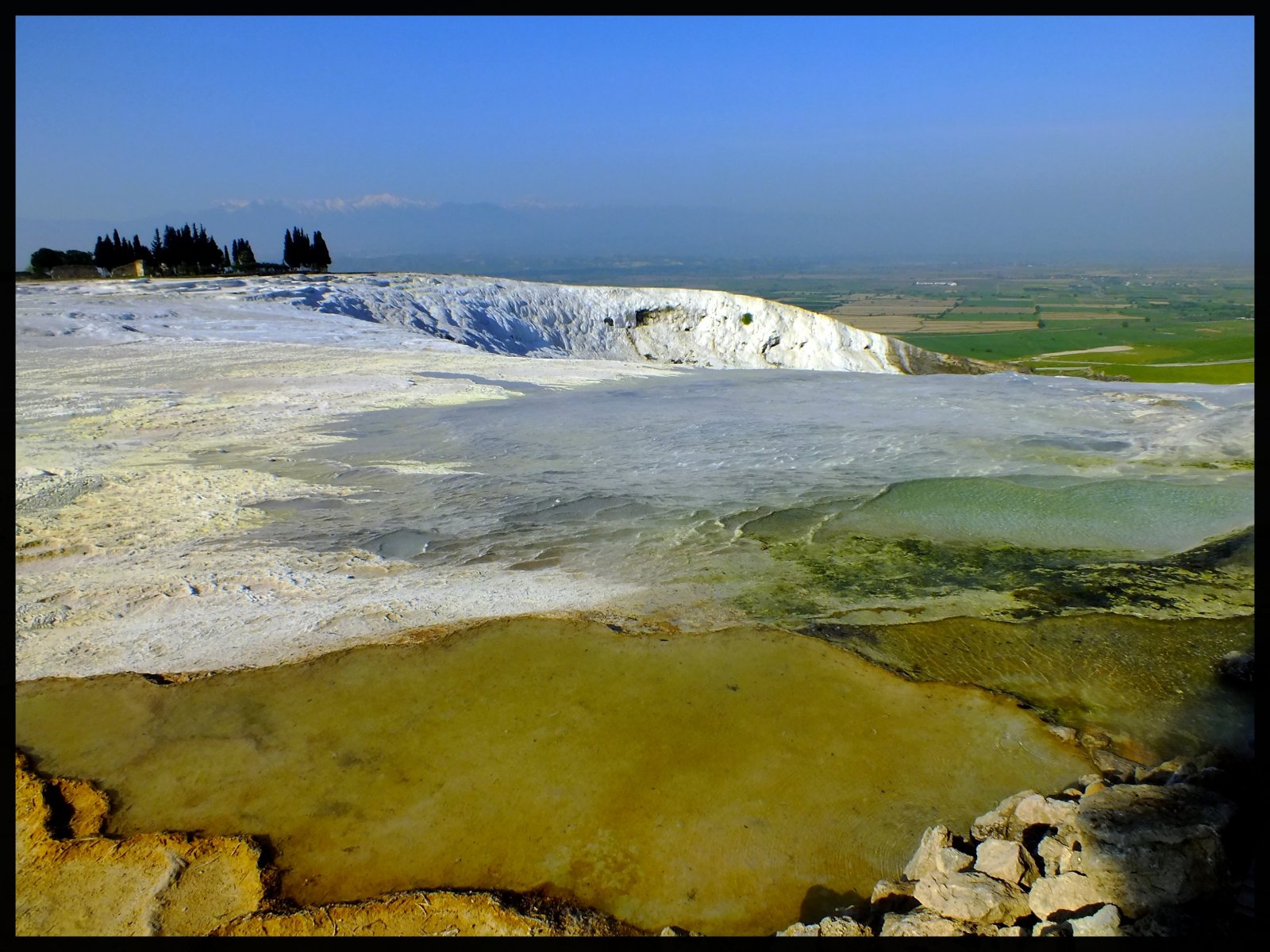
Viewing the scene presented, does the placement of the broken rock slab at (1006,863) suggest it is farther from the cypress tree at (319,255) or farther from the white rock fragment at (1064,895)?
the cypress tree at (319,255)

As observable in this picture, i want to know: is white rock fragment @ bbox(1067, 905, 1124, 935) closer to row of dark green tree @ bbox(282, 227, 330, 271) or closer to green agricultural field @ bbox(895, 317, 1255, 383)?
green agricultural field @ bbox(895, 317, 1255, 383)

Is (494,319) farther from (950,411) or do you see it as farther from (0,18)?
(0,18)

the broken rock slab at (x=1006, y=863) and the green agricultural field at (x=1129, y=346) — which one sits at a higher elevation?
the green agricultural field at (x=1129, y=346)

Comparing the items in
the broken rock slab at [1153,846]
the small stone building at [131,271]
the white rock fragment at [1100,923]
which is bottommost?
the white rock fragment at [1100,923]

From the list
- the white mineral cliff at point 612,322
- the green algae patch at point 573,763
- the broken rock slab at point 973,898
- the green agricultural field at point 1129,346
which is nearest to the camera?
the broken rock slab at point 973,898

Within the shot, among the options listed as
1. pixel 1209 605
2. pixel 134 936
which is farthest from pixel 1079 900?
pixel 1209 605

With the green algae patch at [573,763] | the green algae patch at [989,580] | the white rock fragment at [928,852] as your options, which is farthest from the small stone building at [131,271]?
the white rock fragment at [928,852]

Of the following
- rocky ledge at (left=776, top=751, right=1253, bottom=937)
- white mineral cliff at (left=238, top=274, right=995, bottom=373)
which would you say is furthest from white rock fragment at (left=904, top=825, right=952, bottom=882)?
white mineral cliff at (left=238, top=274, right=995, bottom=373)
